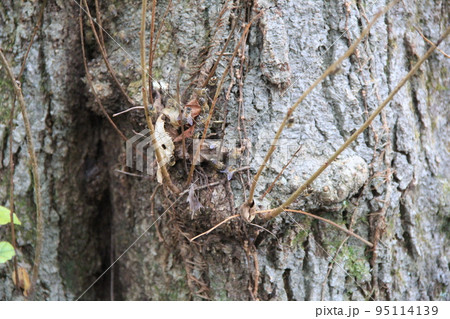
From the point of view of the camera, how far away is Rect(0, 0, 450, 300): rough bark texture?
1.19 m

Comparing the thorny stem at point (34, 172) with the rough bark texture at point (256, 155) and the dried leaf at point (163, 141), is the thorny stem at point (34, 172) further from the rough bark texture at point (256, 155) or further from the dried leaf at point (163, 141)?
the dried leaf at point (163, 141)

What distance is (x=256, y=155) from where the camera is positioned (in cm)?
117

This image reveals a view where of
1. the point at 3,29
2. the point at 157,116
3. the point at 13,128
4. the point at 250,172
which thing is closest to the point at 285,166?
the point at 250,172

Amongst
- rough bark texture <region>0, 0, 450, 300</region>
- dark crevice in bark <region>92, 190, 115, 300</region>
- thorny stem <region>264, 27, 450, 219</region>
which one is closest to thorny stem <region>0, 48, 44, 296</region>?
rough bark texture <region>0, 0, 450, 300</region>

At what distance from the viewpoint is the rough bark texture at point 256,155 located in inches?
46.7

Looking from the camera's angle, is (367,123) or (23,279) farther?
(23,279)

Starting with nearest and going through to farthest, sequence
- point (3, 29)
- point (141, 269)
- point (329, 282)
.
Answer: point (329, 282) → point (3, 29) → point (141, 269)

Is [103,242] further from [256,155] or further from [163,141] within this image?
[256,155]

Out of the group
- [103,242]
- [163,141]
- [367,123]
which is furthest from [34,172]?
[367,123]

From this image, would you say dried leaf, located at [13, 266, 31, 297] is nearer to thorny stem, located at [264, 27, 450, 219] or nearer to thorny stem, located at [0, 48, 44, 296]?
thorny stem, located at [0, 48, 44, 296]

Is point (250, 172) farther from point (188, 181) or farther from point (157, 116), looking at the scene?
point (157, 116)

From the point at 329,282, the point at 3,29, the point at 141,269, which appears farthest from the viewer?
the point at 141,269

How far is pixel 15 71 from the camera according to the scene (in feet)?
4.54

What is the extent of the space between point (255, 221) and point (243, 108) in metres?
0.36
